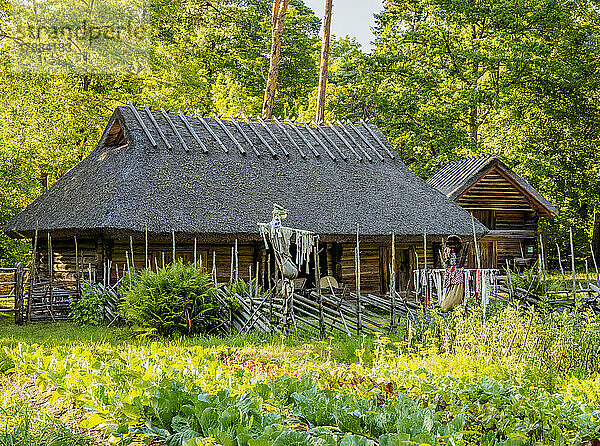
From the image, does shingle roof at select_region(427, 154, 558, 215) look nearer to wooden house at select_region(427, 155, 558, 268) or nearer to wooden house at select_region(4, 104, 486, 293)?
wooden house at select_region(427, 155, 558, 268)

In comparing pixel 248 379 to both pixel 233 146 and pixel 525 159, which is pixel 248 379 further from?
pixel 525 159

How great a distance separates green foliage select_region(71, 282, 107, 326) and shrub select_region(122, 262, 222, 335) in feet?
8.46

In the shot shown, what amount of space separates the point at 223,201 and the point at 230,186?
2.72 feet

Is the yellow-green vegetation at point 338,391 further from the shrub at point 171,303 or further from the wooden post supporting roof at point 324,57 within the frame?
the wooden post supporting roof at point 324,57

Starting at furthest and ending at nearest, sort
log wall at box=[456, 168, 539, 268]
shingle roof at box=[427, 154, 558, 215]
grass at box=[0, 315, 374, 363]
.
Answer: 1. log wall at box=[456, 168, 539, 268]
2. shingle roof at box=[427, 154, 558, 215]
3. grass at box=[0, 315, 374, 363]

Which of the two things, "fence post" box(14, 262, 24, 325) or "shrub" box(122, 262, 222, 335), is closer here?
"shrub" box(122, 262, 222, 335)

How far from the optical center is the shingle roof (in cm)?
2177

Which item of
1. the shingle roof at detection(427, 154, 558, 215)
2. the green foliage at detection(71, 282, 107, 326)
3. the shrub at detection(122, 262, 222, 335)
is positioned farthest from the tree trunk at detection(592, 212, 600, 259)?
the green foliage at detection(71, 282, 107, 326)

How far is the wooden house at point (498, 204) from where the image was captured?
2234cm

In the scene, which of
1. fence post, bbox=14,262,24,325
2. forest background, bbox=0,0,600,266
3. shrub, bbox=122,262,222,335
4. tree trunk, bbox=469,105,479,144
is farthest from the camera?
tree trunk, bbox=469,105,479,144

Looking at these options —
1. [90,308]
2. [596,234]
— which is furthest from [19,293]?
[596,234]

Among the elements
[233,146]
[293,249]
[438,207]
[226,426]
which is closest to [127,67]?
[233,146]

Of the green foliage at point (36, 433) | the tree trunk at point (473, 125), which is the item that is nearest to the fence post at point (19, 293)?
the green foliage at point (36, 433)

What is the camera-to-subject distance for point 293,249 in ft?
59.4
